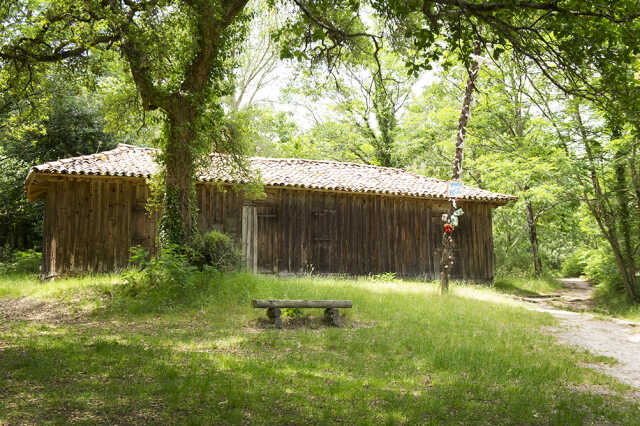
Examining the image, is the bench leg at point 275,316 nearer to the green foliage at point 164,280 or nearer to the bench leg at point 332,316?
the bench leg at point 332,316

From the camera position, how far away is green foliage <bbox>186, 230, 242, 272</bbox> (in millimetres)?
11031

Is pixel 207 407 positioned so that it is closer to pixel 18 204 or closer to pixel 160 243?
pixel 160 243

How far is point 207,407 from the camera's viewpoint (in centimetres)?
411

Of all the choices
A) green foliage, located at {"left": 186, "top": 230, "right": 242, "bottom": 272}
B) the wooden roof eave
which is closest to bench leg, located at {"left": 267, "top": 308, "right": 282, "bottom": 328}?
green foliage, located at {"left": 186, "top": 230, "right": 242, "bottom": 272}

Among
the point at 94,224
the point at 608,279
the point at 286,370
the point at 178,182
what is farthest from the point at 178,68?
→ the point at 608,279

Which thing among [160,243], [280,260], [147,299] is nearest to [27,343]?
[147,299]

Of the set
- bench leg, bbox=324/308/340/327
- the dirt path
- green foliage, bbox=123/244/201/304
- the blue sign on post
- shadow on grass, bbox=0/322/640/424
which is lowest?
the dirt path

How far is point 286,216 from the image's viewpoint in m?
15.6

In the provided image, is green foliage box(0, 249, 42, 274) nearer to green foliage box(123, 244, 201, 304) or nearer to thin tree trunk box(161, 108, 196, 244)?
thin tree trunk box(161, 108, 196, 244)

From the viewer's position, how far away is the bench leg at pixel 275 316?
7890 mm

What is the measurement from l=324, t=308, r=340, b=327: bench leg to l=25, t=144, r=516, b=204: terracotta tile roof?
5656 mm

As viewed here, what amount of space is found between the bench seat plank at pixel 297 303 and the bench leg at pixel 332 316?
0.11 meters

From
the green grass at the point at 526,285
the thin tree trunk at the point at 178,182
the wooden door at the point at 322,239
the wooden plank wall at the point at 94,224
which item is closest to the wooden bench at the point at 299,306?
the thin tree trunk at the point at 178,182

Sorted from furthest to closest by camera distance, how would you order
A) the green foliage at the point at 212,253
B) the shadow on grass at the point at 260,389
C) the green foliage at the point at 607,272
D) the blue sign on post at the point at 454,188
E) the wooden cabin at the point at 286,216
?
the green foliage at the point at 607,272, the wooden cabin at the point at 286,216, the blue sign on post at the point at 454,188, the green foliage at the point at 212,253, the shadow on grass at the point at 260,389
